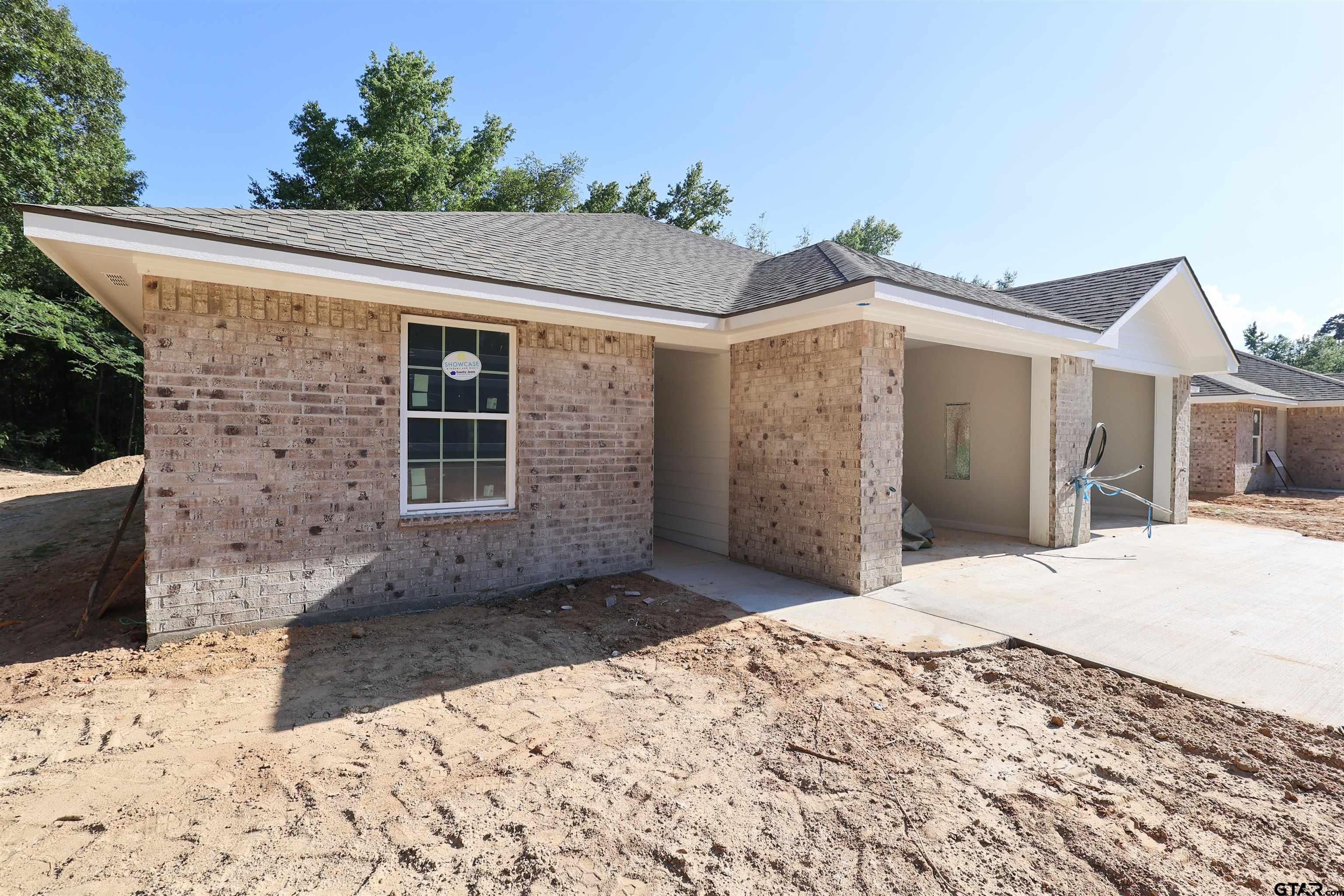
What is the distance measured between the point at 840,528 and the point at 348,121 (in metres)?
26.2

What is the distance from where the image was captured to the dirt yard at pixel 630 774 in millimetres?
2402

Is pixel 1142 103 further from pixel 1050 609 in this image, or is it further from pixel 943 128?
pixel 1050 609

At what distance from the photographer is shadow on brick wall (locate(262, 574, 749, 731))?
3859 millimetres

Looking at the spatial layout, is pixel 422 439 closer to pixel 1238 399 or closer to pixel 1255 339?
pixel 1238 399

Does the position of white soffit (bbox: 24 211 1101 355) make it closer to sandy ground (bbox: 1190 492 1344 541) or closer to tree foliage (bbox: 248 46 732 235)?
sandy ground (bbox: 1190 492 1344 541)

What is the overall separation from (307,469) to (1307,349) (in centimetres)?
6408

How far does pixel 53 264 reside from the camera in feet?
61.3

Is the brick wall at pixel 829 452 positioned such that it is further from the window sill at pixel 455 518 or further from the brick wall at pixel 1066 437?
the brick wall at pixel 1066 437

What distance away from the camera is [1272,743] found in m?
3.43

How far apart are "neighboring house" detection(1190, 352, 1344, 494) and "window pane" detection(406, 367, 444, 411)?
1988cm

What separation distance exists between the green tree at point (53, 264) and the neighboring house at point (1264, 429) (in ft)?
109

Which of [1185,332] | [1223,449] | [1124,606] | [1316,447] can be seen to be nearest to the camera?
[1124,606]

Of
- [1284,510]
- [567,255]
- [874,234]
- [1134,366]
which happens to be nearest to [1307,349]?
[874,234]

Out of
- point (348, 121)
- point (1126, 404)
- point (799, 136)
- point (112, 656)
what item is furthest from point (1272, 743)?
point (348, 121)
